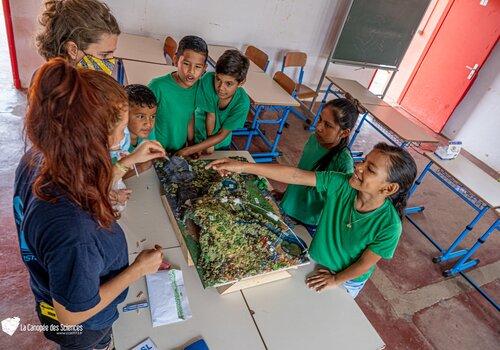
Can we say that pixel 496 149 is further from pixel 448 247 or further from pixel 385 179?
pixel 385 179

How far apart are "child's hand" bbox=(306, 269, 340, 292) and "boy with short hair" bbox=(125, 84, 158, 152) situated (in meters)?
1.32

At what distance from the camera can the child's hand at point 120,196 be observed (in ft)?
5.39

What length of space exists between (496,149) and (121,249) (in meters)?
7.34

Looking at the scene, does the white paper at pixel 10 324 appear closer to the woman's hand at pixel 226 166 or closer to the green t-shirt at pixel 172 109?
the green t-shirt at pixel 172 109

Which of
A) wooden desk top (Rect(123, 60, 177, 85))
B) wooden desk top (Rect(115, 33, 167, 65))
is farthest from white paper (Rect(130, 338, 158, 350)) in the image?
wooden desk top (Rect(115, 33, 167, 65))

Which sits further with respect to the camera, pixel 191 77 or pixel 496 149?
pixel 496 149

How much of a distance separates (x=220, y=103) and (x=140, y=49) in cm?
213

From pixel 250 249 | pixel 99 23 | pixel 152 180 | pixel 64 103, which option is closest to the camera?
pixel 64 103

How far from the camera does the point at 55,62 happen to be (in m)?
0.74

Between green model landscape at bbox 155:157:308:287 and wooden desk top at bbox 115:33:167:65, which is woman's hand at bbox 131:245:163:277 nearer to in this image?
green model landscape at bbox 155:157:308:287

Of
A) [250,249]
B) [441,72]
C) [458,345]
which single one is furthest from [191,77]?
[441,72]

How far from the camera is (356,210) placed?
1.61m

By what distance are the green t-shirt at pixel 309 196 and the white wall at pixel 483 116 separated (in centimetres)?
589

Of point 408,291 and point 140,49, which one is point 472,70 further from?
point 140,49
